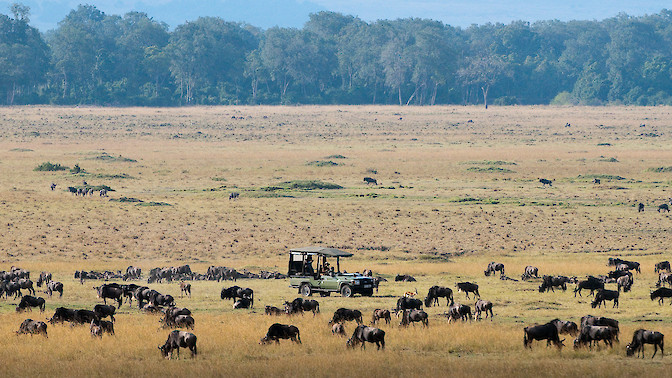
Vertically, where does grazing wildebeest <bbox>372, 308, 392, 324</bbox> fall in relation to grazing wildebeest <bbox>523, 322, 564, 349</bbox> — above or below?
below

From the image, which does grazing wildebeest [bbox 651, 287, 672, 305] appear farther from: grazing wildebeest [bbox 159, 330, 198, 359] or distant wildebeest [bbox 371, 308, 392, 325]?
grazing wildebeest [bbox 159, 330, 198, 359]

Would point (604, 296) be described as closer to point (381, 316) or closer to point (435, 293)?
point (435, 293)

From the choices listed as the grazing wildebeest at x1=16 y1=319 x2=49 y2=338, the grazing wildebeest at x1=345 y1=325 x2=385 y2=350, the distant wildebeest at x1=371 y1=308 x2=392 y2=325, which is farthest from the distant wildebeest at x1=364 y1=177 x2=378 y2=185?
the grazing wildebeest at x1=345 y1=325 x2=385 y2=350

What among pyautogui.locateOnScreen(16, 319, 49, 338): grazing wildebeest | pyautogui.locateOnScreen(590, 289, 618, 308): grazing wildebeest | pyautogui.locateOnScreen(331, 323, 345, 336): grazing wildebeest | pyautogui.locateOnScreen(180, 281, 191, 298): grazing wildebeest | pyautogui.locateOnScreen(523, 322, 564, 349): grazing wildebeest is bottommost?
pyautogui.locateOnScreen(180, 281, 191, 298): grazing wildebeest

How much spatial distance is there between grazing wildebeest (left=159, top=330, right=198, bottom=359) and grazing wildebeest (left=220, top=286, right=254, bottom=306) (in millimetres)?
9161

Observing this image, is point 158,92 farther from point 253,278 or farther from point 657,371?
point 657,371

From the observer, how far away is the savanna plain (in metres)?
23.5

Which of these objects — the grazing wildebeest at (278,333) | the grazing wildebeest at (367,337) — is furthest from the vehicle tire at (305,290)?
the grazing wildebeest at (367,337)

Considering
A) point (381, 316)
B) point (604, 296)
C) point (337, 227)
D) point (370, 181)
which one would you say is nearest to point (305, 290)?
point (381, 316)

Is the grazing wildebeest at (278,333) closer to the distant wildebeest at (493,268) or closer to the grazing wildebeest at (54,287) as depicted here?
the grazing wildebeest at (54,287)

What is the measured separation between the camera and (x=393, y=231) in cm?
5484

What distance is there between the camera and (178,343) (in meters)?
23.0

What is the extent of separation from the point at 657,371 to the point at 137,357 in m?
11.6

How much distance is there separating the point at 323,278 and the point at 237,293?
359 cm
